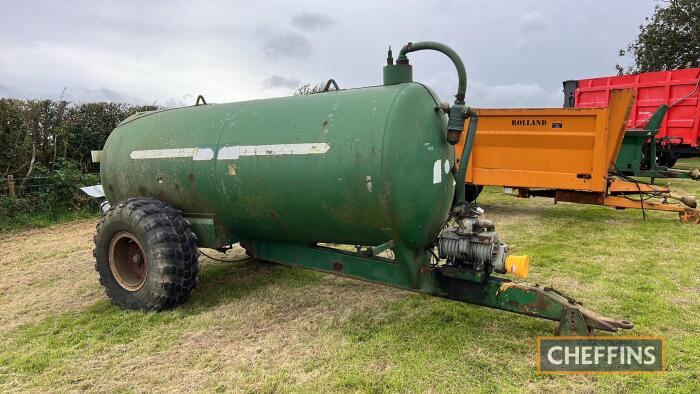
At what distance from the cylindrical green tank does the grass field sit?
642mm

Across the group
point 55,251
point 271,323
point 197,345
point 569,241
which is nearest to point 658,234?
point 569,241

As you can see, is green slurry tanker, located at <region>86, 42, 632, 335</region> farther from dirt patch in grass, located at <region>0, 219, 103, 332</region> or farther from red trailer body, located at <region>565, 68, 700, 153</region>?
red trailer body, located at <region>565, 68, 700, 153</region>

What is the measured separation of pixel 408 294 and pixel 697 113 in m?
10.8

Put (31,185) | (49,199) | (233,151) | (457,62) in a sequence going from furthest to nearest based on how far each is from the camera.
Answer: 1. (49,199)
2. (31,185)
3. (233,151)
4. (457,62)

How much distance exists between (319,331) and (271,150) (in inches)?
54.5

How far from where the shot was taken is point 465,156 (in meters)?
3.42

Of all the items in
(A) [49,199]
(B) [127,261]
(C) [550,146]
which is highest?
(C) [550,146]

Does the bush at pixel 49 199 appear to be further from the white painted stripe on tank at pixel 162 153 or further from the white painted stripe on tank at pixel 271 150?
the white painted stripe on tank at pixel 271 150

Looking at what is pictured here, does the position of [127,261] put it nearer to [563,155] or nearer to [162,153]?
[162,153]

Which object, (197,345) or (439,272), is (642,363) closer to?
(439,272)

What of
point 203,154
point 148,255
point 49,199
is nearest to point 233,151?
point 203,154

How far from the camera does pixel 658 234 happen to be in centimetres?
607

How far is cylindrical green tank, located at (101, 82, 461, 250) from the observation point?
3.11m

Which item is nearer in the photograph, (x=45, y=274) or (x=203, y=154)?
(x=203, y=154)
